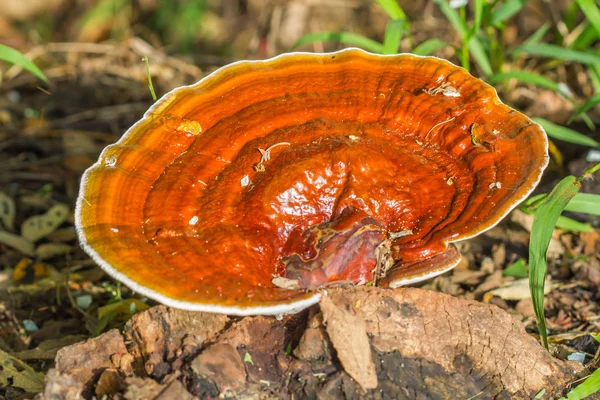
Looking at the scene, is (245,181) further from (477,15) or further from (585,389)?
(477,15)

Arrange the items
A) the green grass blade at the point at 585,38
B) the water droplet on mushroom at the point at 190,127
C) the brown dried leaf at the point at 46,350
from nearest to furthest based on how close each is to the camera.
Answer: the water droplet on mushroom at the point at 190,127 < the brown dried leaf at the point at 46,350 < the green grass blade at the point at 585,38

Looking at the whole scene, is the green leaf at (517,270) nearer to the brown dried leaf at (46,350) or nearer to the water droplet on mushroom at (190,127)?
the water droplet on mushroom at (190,127)

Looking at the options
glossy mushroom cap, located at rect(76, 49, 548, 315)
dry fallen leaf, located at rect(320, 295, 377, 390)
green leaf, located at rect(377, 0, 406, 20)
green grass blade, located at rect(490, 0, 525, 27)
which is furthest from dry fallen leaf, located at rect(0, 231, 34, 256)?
→ green grass blade, located at rect(490, 0, 525, 27)

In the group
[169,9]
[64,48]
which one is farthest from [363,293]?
[169,9]

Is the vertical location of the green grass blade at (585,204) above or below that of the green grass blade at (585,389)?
above

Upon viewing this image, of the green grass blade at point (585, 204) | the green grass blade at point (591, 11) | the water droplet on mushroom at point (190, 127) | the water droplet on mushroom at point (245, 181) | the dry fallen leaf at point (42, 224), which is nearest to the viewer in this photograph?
the water droplet on mushroom at point (245, 181)

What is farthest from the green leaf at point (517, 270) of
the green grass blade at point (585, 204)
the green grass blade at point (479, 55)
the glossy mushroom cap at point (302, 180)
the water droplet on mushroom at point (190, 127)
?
the water droplet on mushroom at point (190, 127)

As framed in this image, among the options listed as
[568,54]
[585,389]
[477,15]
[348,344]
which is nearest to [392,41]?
[477,15]
